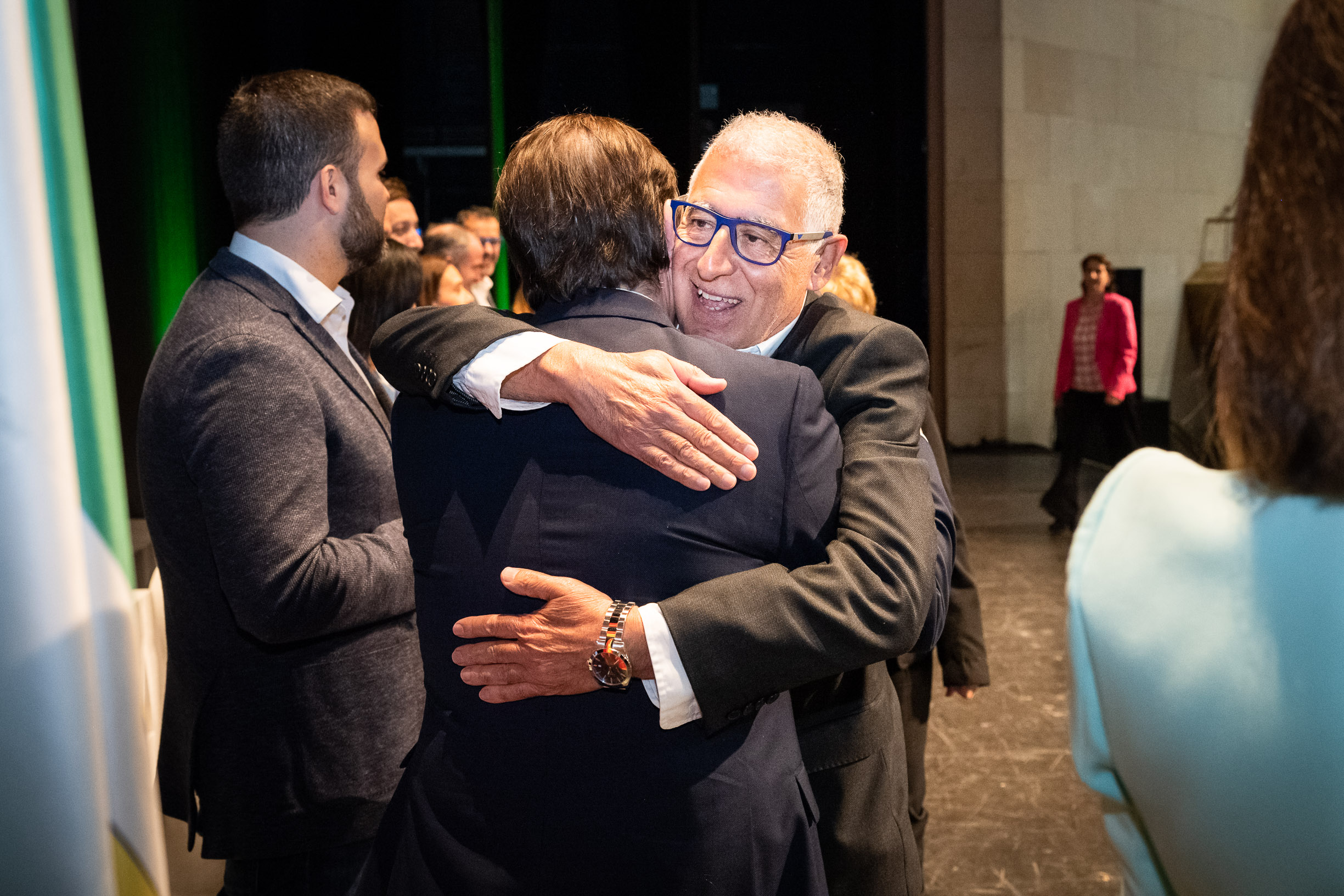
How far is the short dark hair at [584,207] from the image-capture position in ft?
3.84

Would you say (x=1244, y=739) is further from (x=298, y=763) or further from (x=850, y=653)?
(x=298, y=763)

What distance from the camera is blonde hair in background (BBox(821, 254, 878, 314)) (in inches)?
93.7

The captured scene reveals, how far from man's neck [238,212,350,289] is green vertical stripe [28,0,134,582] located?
0.49 meters

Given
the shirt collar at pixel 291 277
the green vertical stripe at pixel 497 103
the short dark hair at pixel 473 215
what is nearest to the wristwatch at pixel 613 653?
the shirt collar at pixel 291 277

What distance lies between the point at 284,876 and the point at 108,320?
3.77 meters

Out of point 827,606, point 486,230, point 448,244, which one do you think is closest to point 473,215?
point 486,230

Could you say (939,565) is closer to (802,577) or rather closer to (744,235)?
(802,577)

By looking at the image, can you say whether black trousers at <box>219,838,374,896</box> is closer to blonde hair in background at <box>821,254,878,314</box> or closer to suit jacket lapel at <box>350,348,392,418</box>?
suit jacket lapel at <box>350,348,392,418</box>

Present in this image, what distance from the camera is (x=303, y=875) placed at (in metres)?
1.66

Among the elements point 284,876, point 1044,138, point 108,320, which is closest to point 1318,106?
point 284,876

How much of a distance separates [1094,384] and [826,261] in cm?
544

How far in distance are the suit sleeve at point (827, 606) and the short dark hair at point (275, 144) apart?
4.01 ft

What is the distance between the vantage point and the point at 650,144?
4.04ft

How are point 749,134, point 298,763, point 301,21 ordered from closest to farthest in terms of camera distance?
point 749,134 → point 298,763 → point 301,21
